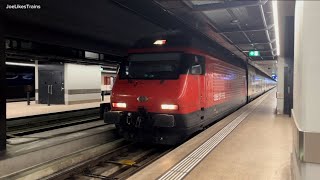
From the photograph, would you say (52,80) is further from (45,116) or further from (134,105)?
A: (134,105)

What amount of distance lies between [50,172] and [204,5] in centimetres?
592

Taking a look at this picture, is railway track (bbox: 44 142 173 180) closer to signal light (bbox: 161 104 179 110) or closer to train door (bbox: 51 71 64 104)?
signal light (bbox: 161 104 179 110)

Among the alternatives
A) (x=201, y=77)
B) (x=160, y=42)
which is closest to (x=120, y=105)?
(x=160, y=42)

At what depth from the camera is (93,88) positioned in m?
20.2

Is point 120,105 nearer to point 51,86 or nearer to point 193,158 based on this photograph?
point 193,158

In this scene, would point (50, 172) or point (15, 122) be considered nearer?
point (50, 172)

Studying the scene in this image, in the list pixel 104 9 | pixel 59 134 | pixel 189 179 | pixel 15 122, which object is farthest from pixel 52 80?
pixel 189 179

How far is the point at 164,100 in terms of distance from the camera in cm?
650

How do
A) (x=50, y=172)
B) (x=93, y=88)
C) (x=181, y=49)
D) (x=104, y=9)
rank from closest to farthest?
(x=50, y=172) → (x=181, y=49) → (x=104, y=9) → (x=93, y=88)

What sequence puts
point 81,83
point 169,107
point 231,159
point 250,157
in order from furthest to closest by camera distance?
point 81,83 < point 169,107 < point 250,157 < point 231,159

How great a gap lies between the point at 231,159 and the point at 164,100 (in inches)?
85.6

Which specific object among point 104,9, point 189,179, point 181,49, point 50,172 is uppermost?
point 104,9

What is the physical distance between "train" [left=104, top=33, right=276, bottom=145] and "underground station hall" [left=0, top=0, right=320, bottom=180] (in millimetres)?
25

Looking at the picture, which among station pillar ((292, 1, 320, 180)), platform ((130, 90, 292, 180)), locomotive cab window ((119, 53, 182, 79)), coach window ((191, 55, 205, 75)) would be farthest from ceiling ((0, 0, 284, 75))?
station pillar ((292, 1, 320, 180))
